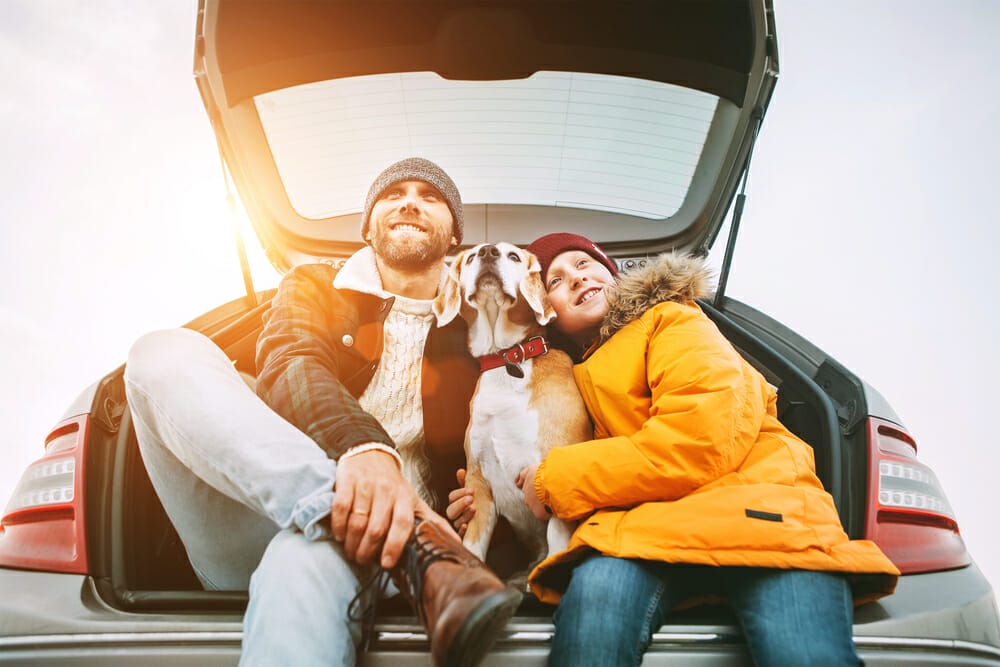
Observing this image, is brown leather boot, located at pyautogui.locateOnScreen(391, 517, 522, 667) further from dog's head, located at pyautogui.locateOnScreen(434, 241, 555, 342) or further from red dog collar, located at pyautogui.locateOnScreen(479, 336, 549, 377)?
dog's head, located at pyautogui.locateOnScreen(434, 241, 555, 342)

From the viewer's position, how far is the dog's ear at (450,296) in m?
2.18

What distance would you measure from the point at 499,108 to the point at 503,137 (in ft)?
0.35

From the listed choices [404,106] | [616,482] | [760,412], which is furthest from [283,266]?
[760,412]

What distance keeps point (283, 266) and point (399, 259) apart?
46 cm

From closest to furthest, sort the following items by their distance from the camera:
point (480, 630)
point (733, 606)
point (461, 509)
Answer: point (480, 630) < point (733, 606) < point (461, 509)

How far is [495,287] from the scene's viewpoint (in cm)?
220

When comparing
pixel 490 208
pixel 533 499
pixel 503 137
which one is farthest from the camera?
pixel 490 208

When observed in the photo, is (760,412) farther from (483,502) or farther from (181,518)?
(181,518)

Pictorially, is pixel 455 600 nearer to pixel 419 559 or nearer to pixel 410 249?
pixel 419 559

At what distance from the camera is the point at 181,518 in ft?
4.95

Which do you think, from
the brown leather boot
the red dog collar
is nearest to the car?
the brown leather boot

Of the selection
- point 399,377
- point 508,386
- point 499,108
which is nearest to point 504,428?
point 508,386

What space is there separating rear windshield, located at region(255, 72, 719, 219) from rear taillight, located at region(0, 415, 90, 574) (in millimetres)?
1146

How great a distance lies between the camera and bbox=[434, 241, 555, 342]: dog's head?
2.18m
